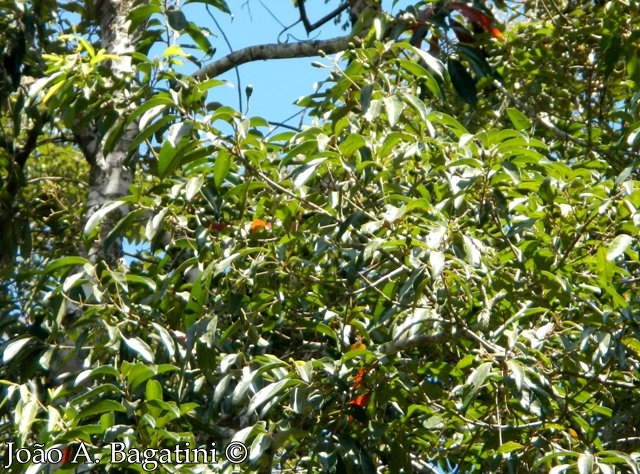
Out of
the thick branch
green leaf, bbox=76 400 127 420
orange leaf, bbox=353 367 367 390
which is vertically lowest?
green leaf, bbox=76 400 127 420

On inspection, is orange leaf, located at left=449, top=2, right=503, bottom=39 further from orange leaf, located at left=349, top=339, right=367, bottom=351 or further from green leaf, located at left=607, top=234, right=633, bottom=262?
green leaf, located at left=607, top=234, right=633, bottom=262

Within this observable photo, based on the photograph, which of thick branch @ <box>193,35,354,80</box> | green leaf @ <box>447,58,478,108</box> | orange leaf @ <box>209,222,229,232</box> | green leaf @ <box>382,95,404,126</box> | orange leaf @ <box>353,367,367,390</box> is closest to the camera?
green leaf @ <box>382,95,404,126</box>

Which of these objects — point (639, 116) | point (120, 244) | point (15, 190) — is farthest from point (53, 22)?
point (639, 116)

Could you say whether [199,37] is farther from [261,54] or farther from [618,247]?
[618,247]

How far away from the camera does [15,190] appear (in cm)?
539

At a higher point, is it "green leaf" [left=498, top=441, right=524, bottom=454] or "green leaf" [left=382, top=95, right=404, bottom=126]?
"green leaf" [left=382, top=95, right=404, bottom=126]

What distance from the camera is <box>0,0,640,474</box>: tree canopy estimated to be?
2992 mm

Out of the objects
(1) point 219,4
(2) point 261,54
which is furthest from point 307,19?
(1) point 219,4

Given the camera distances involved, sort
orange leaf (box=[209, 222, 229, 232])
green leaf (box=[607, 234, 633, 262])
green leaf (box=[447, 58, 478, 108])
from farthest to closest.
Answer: green leaf (box=[447, 58, 478, 108]) → orange leaf (box=[209, 222, 229, 232]) → green leaf (box=[607, 234, 633, 262])

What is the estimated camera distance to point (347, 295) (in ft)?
10.7

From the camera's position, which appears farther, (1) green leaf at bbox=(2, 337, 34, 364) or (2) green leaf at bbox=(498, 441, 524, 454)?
(1) green leaf at bbox=(2, 337, 34, 364)

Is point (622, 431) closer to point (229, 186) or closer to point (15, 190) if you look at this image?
point (229, 186)

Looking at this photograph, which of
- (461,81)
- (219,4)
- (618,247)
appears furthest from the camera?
(461,81)

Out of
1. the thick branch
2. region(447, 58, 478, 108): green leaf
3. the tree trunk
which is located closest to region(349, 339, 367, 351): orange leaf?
the tree trunk
